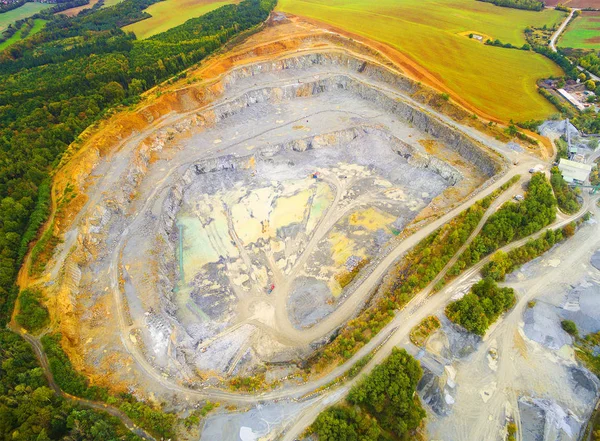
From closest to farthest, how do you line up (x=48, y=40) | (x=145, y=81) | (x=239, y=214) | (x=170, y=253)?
1. (x=170, y=253)
2. (x=239, y=214)
3. (x=145, y=81)
4. (x=48, y=40)

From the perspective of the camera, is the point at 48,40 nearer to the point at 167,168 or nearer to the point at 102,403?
the point at 167,168

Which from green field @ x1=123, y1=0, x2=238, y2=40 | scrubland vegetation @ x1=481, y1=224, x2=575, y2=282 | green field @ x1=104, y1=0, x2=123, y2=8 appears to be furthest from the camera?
green field @ x1=104, y1=0, x2=123, y2=8

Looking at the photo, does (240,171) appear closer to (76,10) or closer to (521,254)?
(521,254)

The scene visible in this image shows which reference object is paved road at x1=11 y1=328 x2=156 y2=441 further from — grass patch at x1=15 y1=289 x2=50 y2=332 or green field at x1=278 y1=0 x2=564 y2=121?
green field at x1=278 y1=0 x2=564 y2=121

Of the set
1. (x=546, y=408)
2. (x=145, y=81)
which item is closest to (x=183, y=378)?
(x=546, y=408)

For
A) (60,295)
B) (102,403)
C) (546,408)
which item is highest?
(60,295)

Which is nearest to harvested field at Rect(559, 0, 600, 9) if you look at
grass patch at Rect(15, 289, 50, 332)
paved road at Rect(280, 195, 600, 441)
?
paved road at Rect(280, 195, 600, 441)

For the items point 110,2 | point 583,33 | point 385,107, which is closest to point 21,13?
point 110,2
